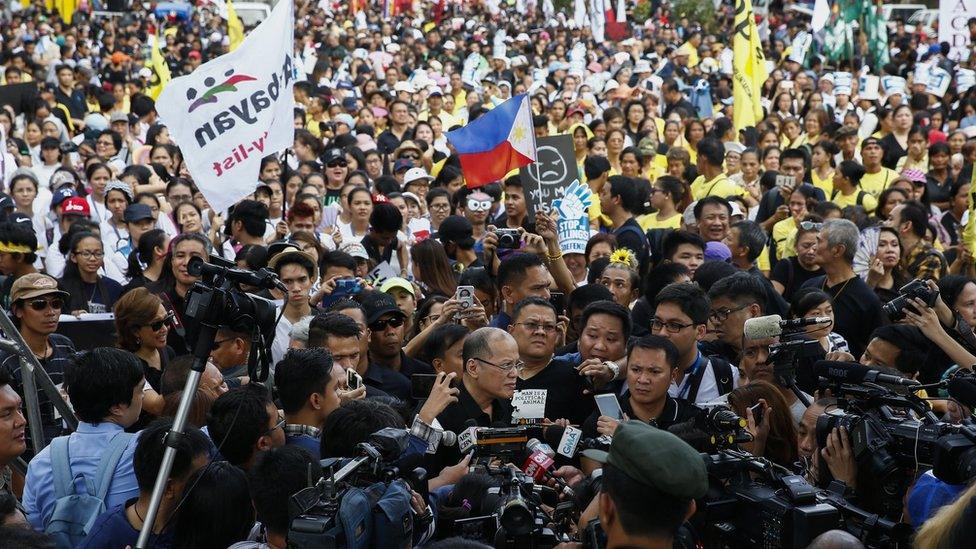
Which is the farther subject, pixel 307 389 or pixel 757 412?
pixel 757 412

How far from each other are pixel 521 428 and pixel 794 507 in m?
1.29

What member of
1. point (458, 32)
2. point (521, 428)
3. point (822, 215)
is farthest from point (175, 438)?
point (458, 32)

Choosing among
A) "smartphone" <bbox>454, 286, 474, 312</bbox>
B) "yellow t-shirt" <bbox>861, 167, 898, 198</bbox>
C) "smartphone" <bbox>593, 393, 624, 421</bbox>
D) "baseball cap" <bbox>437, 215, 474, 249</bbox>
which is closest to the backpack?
"smartphone" <bbox>593, 393, 624, 421</bbox>

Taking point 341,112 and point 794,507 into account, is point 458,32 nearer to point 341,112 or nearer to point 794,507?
point 341,112

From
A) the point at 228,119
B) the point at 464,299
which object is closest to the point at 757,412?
the point at 464,299

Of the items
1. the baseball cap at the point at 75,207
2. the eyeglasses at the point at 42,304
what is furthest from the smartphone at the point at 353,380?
the baseball cap at the point at 75,207

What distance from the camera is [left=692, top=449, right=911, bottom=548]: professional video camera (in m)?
3.69

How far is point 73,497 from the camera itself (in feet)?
14.2

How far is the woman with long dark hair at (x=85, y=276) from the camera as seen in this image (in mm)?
8242

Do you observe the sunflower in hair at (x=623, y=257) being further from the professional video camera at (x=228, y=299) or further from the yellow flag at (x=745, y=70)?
the yellow flag at (x=745, y=70)

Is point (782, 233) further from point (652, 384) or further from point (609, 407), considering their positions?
point (609, 407)

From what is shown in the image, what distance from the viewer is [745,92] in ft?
49.4

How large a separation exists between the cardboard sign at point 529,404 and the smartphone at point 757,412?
→ 0.94m

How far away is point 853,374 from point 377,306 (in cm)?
291
